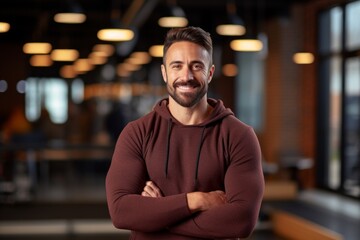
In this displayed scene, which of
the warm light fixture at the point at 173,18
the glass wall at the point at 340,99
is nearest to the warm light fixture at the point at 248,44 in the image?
the warm light fixture at the point at 173,18

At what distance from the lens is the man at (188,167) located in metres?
2.31

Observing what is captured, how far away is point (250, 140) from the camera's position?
2365 millimetres

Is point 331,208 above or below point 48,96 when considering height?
below

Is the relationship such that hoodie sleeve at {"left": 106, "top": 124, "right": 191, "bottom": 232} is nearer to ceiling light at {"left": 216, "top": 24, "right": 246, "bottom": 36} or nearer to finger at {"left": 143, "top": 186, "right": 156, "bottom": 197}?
finger at {"left": 143, "top": 186, "right": 156, "bottom": 197}

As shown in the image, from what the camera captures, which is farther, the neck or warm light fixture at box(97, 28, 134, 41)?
warm light fixture at box(97, 28, 134, 41)

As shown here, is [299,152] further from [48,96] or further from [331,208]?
[48,96]

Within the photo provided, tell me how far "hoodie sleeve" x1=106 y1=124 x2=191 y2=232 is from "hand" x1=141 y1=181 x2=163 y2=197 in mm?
26

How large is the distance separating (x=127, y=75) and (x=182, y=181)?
67.7ft

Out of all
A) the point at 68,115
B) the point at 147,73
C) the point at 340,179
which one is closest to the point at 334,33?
the point at 340,179

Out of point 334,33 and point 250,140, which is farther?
point 334,33

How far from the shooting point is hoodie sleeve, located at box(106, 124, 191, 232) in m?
2.31

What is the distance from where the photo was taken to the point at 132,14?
13.8 meters

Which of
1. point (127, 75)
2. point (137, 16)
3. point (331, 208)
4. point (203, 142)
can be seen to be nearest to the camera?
point (203, 142)

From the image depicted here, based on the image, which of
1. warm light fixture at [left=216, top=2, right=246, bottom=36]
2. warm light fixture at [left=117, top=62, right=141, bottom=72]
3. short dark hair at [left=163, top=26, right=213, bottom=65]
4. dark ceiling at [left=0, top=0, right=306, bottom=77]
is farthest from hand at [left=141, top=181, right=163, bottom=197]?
warm light fixture at [left=117, top=62, right=141, bottom=72]
